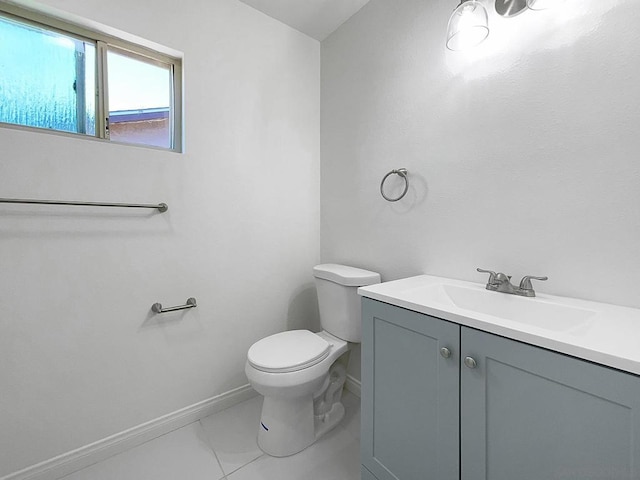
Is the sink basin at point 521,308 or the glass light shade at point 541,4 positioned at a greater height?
the glass light shade at point 541,4

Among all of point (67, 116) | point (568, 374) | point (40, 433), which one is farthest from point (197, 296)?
point (568, 374)

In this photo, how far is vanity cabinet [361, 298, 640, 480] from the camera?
0.59 metres

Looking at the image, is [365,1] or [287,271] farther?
[287,271]

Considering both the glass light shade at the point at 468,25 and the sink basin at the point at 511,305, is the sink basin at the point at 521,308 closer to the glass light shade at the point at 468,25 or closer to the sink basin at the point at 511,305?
the sink basin at the point at 511,305

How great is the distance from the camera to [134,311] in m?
1.38

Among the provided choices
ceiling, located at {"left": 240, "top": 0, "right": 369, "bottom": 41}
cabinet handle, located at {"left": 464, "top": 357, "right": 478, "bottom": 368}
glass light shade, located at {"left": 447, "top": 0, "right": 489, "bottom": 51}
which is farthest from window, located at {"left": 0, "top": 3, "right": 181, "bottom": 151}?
cabinet handle, located at {"left": 464, "top": 357, "right": 478, "bottom": 368}

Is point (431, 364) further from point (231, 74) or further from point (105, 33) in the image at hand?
point (105, 33)

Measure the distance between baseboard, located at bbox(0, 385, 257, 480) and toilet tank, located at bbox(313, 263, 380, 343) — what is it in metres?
0.76

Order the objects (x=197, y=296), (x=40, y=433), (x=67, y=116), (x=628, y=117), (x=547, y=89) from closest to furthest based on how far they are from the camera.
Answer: (x=628, y=117) < (x=547, y=89) < (x=40, y=433) < (x=67, y=116) < (x=197, y=296)

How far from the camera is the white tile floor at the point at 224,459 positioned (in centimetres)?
123

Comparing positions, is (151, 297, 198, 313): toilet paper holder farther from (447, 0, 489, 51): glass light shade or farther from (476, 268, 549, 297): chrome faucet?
(447, 0, 489, 51): glass light shade

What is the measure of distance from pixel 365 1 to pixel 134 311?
2166mm

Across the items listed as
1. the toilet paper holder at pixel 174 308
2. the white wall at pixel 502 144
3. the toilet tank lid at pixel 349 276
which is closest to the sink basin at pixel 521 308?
the white wall at pixel 502 144

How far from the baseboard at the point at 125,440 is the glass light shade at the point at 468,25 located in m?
2.15
